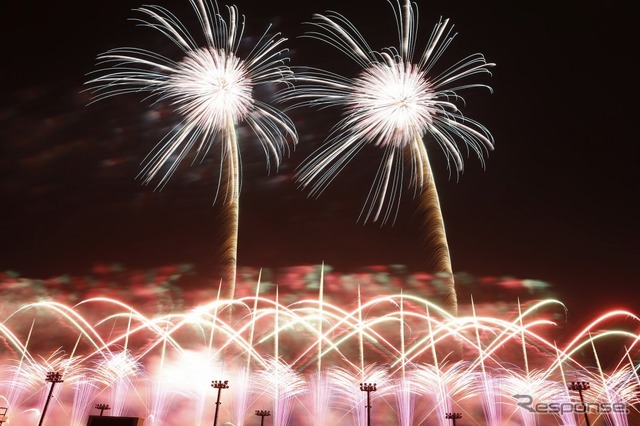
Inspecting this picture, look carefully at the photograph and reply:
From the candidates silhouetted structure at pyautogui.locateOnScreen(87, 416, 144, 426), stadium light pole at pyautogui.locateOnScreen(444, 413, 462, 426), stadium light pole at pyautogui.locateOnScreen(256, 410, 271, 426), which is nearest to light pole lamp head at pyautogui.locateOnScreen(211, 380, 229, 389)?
stadium light pole at pyautogui.locateOnScreen(256, 410, 271, 426)

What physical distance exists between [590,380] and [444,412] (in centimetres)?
1002

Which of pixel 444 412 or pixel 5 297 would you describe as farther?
pixel 5 297

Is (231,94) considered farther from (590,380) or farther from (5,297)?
(590,380)

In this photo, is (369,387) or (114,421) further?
(369,387)

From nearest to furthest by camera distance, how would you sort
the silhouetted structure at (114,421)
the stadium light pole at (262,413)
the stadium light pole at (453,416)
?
the silhouetted structure at (114,421)
the stadium light pole at (453,416)
the stadium light pole at (262,413)

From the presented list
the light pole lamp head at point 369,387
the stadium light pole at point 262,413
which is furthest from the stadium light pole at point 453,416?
the stadium light pole at point 262,413

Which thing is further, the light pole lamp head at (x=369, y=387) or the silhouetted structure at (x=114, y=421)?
the light pole lamp head at (x=369, y=387)

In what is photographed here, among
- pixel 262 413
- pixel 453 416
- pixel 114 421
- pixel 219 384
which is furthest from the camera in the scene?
pixel 262 413

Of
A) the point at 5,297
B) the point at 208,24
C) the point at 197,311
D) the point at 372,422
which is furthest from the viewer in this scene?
the point at 5,297

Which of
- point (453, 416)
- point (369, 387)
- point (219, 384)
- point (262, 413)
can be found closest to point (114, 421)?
point (219, 384)

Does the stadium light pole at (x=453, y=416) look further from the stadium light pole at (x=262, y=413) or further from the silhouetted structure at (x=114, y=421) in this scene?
the silhouetted structure at (x=114, y=421)

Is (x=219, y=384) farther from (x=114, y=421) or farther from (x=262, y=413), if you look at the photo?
(x=114, y=421)

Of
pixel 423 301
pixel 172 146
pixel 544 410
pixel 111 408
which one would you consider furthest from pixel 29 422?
pixel 544 410

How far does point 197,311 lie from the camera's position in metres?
29.1
